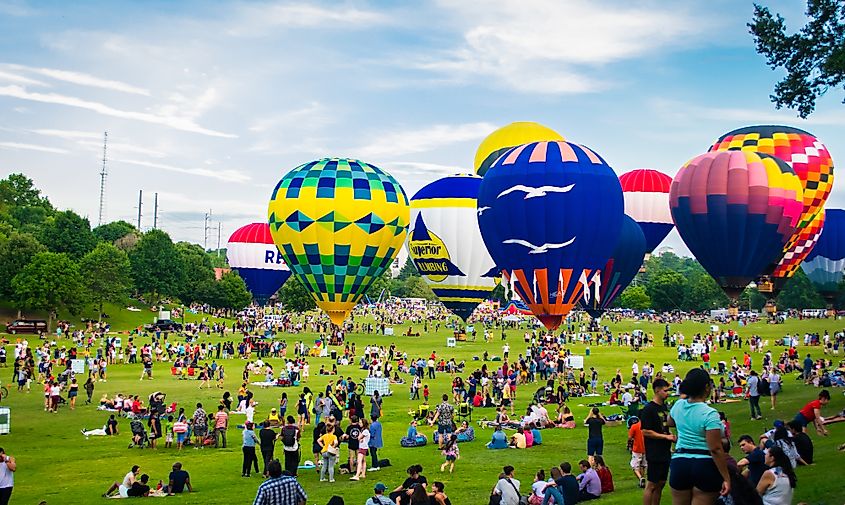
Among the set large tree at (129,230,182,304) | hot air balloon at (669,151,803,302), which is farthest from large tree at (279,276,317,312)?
hot air balloon at (669,151,803,302)

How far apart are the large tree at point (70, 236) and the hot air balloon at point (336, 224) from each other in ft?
184

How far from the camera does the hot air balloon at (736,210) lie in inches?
1795

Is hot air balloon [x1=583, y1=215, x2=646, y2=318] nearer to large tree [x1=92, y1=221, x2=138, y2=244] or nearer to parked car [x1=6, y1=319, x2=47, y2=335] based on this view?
parked car [x1=6, y1=319, x2=47, y2=335]

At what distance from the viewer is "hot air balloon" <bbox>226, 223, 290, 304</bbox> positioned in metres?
79.7

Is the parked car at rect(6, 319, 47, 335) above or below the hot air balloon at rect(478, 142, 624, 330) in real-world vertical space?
below

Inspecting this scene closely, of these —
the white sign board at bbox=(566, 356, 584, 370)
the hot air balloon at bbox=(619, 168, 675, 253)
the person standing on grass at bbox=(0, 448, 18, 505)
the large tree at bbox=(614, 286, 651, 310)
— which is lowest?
the person standing on grass at bbox=(0, 448, 18, 505)

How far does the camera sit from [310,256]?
1865 inches

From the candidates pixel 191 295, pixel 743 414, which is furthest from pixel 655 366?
pixel 191 295

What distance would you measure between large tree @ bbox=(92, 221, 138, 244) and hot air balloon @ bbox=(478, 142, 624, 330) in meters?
119

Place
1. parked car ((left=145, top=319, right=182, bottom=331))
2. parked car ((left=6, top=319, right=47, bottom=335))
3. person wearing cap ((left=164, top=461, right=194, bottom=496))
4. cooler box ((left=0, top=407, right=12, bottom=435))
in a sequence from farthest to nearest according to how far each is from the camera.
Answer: parked car ((left=145, top=319, right=182, bottom=331)) < parked car ((left=6, top=319, right=47, bottom=335)) < cooler box ((left=0, top=407, right=12, bottom=435)) < person wearing cap ((left=164, top=461, right=194, bottom=496))

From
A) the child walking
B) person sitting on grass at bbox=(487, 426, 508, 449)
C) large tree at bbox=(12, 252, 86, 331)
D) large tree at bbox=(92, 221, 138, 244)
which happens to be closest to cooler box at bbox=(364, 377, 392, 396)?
person sitting on grass at bbox=(487, 426, 508, 449)

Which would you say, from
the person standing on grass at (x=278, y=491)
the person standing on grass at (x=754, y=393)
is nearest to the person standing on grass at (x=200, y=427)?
the person standing on grass at (x=278, y=491)

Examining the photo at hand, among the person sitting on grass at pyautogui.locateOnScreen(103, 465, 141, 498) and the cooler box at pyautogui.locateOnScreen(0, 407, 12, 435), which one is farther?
the cooler box at pyautogui.locateOnScreen(0, 407, 12, 435)

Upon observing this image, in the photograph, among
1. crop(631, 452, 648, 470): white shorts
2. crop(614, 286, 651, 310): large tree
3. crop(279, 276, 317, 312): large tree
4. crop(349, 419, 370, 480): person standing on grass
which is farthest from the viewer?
crop(614, 286, 651, 310): large tree
